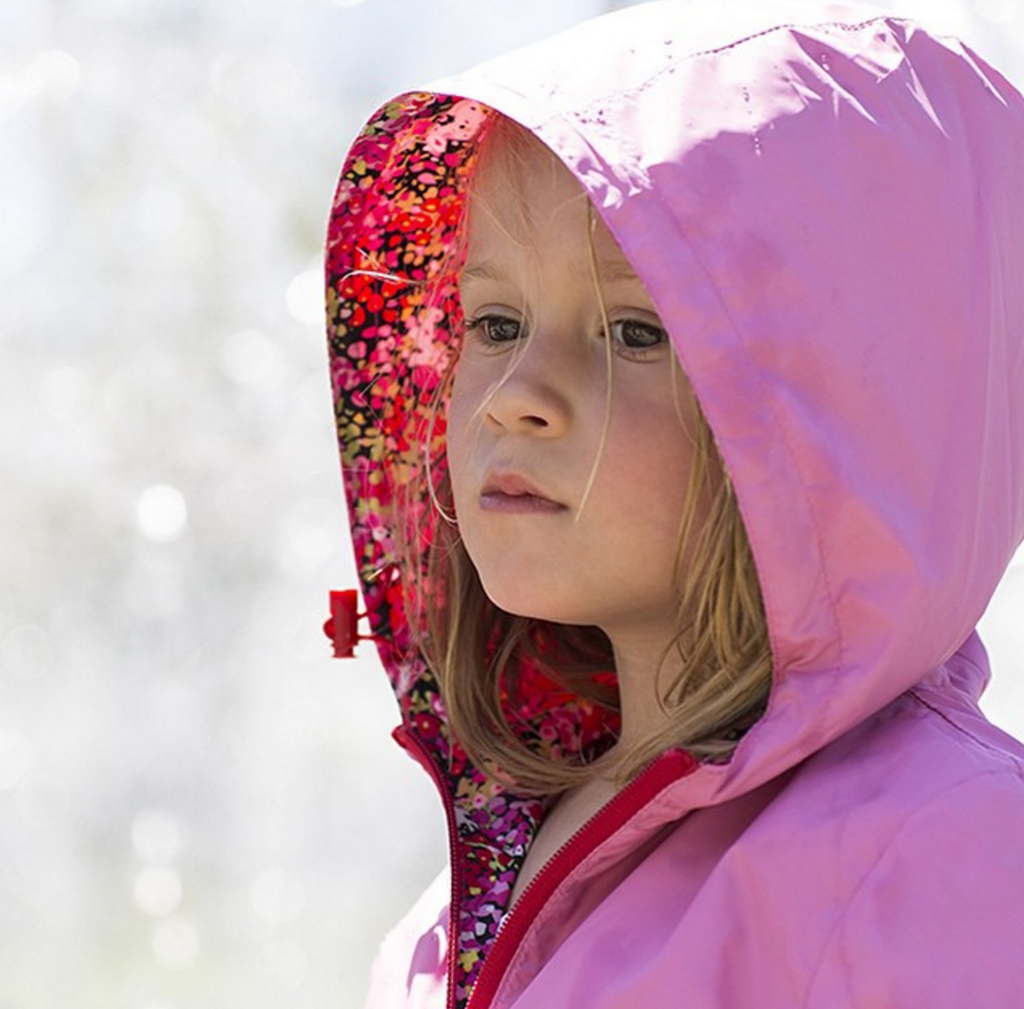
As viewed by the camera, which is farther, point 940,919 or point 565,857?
point 565,857

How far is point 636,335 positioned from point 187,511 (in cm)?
94

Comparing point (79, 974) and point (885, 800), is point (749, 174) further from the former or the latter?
point (79, 974)

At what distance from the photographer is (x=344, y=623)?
1.40m

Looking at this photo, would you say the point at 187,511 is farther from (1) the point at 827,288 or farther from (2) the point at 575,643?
(1) the point at 827,288

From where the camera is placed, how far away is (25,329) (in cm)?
191

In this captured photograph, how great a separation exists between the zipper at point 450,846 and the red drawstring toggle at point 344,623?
0.08 meters

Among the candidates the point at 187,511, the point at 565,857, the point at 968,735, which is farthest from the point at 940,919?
the point at 187,511

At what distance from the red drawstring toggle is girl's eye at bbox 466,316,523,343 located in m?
0.28

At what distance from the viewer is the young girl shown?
3.11 feet

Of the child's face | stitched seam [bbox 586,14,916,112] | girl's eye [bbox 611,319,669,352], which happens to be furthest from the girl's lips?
stitched seam [bbox 586,14,916,112]

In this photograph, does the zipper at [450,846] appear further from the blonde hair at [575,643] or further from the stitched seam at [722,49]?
the stitched seam at [722,49]

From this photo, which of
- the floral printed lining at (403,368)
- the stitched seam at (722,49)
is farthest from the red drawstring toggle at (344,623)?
the stitched seam at (722,49)

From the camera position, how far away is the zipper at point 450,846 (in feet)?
3.95

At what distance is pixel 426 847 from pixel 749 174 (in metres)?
1.07
